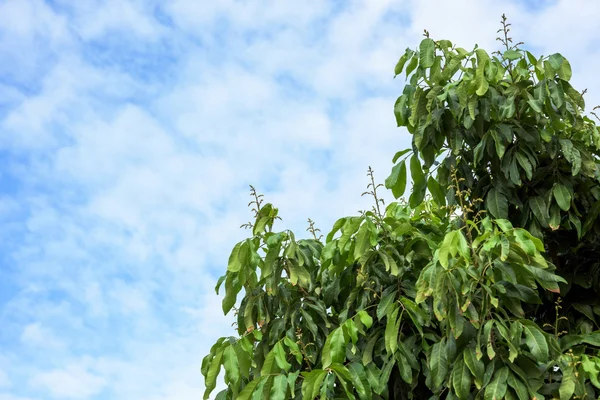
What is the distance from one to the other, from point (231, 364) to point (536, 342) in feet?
5.12

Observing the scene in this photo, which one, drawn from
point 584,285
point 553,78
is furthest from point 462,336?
point 553,78

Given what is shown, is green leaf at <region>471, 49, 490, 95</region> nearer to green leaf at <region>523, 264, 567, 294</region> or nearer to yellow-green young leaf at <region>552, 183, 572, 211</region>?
yellow-green young leaf at <region>552, 183, 572, 211</region>

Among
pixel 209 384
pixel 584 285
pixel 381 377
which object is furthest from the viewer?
pixel 584 285

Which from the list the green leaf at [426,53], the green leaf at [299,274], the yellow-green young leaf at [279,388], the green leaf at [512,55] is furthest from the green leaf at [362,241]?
the green leaf at [512,55]

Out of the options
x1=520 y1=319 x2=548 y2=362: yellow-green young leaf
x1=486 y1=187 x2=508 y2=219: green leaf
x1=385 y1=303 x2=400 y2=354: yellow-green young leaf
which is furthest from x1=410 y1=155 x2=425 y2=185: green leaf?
x1=520 y1=319 x2=548 y2=362: yellow-green young leaf

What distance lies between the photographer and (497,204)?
4273 mm

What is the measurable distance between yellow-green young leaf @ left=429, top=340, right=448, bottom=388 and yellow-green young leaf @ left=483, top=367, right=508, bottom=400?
236 millimetres

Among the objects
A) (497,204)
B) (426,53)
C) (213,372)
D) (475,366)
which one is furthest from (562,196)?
(213,372)

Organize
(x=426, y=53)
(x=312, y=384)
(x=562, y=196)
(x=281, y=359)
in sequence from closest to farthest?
(x=312, y=384) < (x=281, y=359) < (x=562, y=196) < (x=426, y=53)

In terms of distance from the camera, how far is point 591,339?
149 inches

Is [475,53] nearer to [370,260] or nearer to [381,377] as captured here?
[370,260]

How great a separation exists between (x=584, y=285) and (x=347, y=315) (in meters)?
1.46

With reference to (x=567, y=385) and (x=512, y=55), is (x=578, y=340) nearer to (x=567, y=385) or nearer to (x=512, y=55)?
(x=567, y=385)

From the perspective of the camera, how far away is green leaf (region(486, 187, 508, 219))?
4242mm
